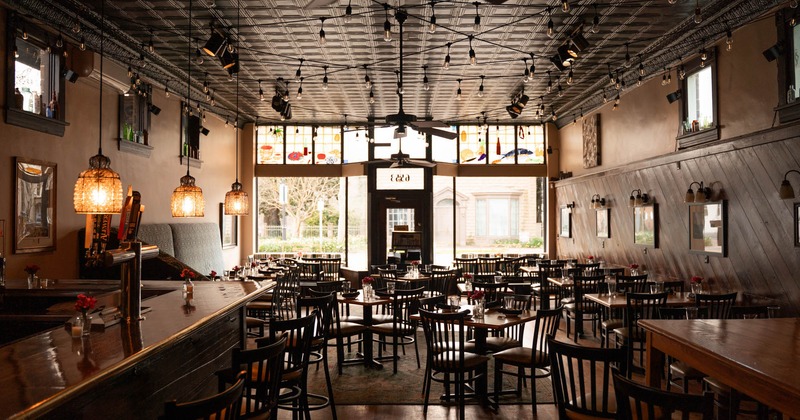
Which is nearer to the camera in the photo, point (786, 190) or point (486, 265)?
point (786, 190)

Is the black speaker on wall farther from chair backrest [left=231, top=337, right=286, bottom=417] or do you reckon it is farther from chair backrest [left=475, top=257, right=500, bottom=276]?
chair backrest [left=231, top=337, right=286, bottom=417]

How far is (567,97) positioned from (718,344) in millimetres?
8973

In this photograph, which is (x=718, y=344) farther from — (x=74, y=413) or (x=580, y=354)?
(x=74, y=413)

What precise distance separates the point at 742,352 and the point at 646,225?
634cm

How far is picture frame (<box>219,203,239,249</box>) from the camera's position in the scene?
12.2 m

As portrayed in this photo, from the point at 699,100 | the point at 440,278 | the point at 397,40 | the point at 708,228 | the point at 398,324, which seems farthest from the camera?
the point at 440,278

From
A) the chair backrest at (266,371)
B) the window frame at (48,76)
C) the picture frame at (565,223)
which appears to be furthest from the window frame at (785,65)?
the window frame at (48,76)

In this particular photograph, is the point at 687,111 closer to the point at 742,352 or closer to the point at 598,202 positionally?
the point at 598,202

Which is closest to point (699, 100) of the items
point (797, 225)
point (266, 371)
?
point (797, 225)

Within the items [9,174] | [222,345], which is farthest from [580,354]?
[9,174]

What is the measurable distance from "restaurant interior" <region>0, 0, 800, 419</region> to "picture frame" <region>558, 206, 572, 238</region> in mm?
75

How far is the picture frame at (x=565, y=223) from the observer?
12797mm

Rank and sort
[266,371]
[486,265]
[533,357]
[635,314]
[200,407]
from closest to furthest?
1. [200,407]
2. [266,371]
3. [533,357]
4. [635,314]
5. [486,265]

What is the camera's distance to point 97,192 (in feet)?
13.3
